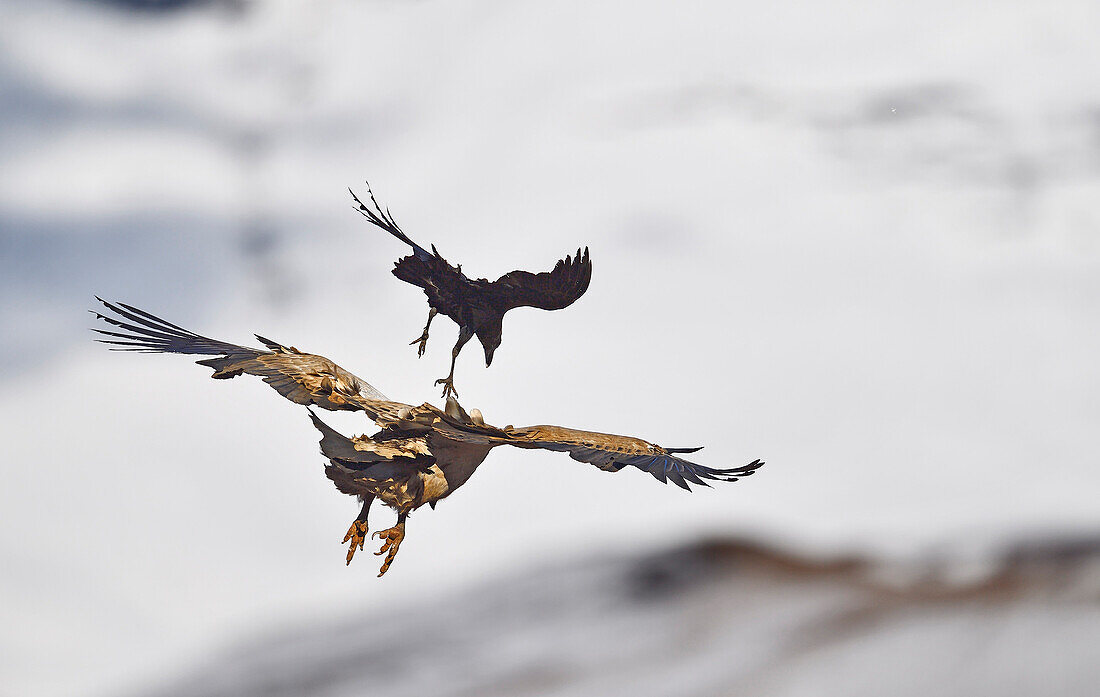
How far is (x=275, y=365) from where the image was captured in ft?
11.2

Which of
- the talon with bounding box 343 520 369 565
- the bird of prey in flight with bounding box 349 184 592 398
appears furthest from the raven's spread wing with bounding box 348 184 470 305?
the talon with bounding box 343 520 369 565

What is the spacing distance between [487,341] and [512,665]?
2820 mm

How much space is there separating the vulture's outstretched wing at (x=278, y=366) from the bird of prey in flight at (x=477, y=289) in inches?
15.0

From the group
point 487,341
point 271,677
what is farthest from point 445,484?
point 271,677

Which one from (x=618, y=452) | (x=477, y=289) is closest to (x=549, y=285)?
(x=477, y=289)

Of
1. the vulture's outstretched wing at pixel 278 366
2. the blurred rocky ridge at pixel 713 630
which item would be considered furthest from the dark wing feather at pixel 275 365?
the blurred rocky ridge at pixel 713 630

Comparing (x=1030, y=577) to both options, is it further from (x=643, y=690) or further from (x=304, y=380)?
(x=304, y=380)

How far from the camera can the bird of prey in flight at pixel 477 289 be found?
3.19 m

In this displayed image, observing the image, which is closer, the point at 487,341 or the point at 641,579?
the point at 487,341

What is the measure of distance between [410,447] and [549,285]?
30.3 inches

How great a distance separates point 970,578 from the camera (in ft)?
17.8

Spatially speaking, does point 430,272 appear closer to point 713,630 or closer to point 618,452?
point 618,452

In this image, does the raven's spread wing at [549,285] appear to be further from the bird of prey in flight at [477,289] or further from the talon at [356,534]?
the talon at [356,534]

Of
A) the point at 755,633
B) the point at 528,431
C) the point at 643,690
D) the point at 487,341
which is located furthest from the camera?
the point at 755,633
